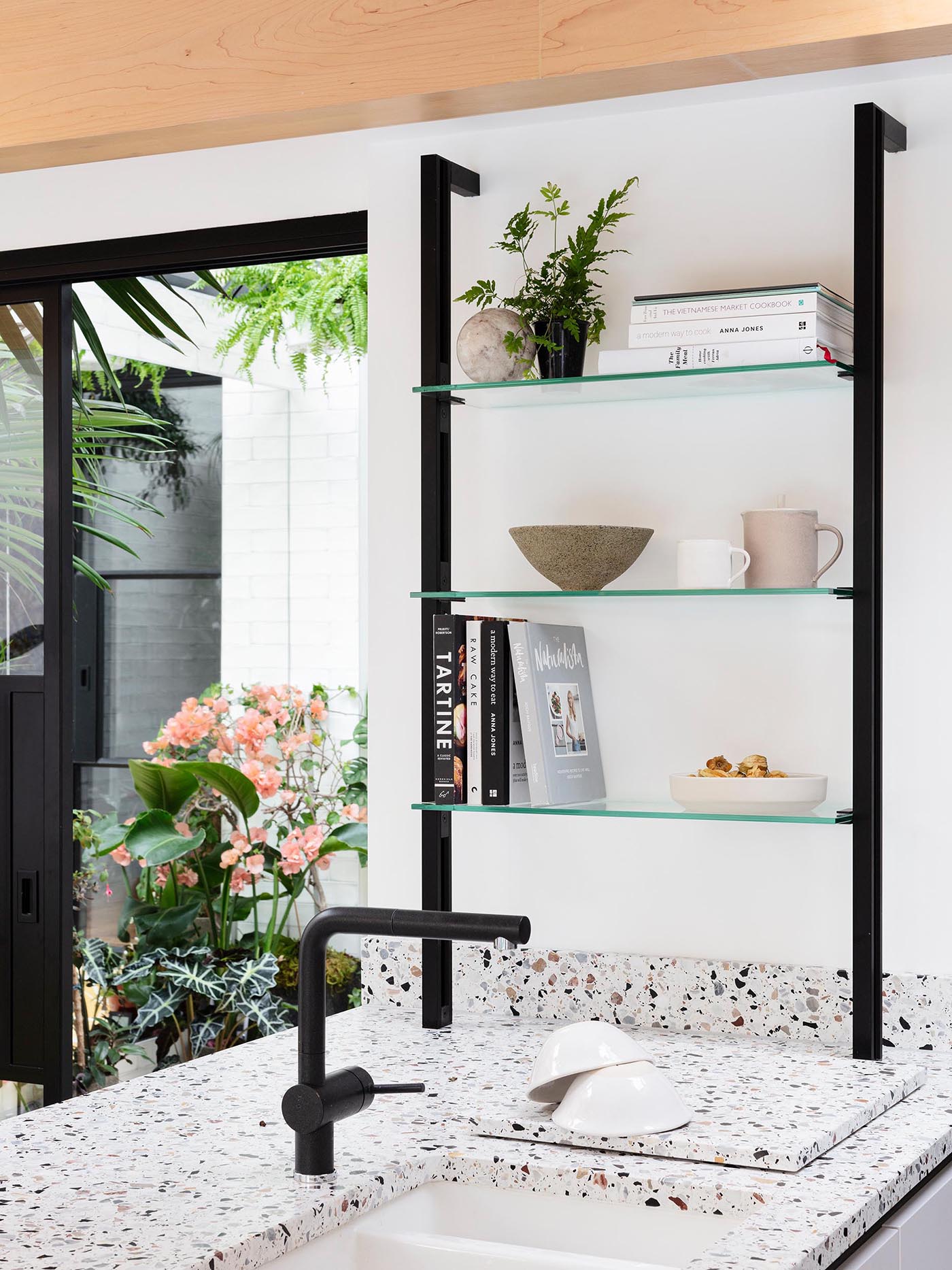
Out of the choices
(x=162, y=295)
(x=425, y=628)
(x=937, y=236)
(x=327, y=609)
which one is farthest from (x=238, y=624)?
(x=937, y=236)

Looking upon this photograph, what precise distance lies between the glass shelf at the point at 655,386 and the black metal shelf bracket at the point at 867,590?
9 cm

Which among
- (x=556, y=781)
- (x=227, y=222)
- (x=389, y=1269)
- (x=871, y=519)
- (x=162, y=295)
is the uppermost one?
(x=162, y=295)

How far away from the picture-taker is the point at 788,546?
2035 millimetres

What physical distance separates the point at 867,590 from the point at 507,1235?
919 millimetres

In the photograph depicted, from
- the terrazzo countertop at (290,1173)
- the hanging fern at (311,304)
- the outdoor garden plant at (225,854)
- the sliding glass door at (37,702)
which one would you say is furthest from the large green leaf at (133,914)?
the terrazzo countertop at (290,1173)

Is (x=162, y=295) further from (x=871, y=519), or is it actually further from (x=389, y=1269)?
(x=389, y=1269)

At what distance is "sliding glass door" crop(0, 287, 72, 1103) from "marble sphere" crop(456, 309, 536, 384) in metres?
1.05

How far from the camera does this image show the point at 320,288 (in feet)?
13.3

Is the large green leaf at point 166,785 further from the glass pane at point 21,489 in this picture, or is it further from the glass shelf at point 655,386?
the glass shelf at point 655,386

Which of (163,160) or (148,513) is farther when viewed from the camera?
(148,513)

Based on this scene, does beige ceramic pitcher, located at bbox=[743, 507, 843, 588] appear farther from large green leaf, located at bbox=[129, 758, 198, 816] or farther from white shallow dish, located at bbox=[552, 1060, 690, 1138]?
large green leaf, located at bbox=[129, 758, 198, 816]

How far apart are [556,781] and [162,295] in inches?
115

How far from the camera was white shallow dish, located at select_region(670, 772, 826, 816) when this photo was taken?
1998 mm

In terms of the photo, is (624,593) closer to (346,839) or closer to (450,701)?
(450,701)
